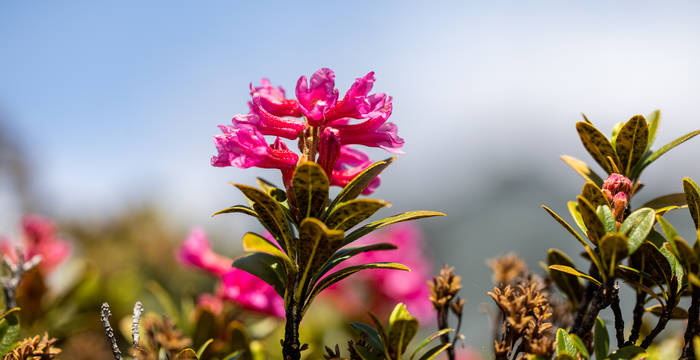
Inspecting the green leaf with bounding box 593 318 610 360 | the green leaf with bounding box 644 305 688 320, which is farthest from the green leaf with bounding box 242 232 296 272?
the green leaf with bounding box 644 305 688 320

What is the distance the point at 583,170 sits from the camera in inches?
45.1

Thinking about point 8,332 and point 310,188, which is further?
point 8,332

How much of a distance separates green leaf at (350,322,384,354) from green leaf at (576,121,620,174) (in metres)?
0.67

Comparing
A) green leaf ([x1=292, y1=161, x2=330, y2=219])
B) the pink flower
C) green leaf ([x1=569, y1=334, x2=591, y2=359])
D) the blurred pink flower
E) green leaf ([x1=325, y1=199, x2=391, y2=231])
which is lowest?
the blurred pink flower

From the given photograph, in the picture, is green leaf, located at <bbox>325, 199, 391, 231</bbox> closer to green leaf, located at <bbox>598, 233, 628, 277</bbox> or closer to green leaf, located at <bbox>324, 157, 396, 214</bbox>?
green leaf, located at <bbox>324, 157, 396, 214</bbox>

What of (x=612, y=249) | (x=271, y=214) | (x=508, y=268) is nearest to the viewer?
(x=612, y=249)

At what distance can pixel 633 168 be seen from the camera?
3.50 ft

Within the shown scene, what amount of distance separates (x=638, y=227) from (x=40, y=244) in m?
2.47

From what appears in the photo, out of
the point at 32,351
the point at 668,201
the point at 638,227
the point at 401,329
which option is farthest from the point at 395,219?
the point at 32,351

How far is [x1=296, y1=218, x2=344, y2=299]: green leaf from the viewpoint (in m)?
0.80

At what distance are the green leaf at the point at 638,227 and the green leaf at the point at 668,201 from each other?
1.12 ft

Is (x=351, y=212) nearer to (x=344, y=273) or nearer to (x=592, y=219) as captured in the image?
(x=344, y=273)

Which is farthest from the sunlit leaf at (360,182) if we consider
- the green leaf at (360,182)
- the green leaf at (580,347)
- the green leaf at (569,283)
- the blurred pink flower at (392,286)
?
the blurred pink flower at (392,286)

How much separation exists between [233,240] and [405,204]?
15.8 feet
